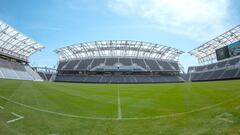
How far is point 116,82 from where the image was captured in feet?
204

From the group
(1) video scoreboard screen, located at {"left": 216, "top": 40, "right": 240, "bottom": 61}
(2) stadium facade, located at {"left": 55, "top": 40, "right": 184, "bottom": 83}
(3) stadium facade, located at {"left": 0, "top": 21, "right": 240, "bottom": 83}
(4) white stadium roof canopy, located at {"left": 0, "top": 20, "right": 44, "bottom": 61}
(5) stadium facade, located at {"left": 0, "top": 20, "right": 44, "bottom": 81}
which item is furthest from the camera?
(2) stadium facade, located at {"left": 55, "top": 40, "right": 184, "bottom": 83}

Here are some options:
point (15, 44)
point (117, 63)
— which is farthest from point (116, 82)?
point (15, 44)

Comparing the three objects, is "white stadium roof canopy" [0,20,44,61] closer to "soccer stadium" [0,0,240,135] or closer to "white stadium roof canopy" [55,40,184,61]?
"soccer stadium" [0,0,240,135]

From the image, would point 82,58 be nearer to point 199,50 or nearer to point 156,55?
point 156,55

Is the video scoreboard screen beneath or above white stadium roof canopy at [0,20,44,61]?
beneath

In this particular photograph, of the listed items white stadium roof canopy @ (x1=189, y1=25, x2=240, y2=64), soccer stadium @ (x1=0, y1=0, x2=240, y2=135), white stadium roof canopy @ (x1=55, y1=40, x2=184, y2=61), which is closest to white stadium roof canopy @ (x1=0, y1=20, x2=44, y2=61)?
soccer stadium @ (x1=0, y1=0, x2=240, y2=135)

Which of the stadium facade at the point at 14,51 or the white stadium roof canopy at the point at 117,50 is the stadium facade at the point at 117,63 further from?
the stadium facade at the point at 14,51

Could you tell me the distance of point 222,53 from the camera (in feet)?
173

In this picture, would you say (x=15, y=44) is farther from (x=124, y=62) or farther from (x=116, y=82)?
(x=124, y=62)

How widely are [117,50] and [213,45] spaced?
34.4 m

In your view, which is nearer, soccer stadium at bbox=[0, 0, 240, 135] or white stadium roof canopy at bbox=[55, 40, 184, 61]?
soccer stadium at bbox=[0, 0, 240, 135]

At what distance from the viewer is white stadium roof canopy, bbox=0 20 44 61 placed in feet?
143

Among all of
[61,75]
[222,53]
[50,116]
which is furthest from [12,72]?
[222,53]

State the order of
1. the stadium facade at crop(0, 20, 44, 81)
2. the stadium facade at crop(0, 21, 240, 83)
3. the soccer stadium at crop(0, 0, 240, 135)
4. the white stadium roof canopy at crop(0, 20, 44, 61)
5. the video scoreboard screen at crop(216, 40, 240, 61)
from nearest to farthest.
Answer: the soccer stadium at crop(0, 0, 240, 135), the white stadium roof canopy at crop(0, 20, 44, 61), the stadium facade at crop(0, 20, 44, 81), the video scoreboard screen at crop(216, 40, 240, 61), the stadium facade at crop(0, 21, 240, 83)
